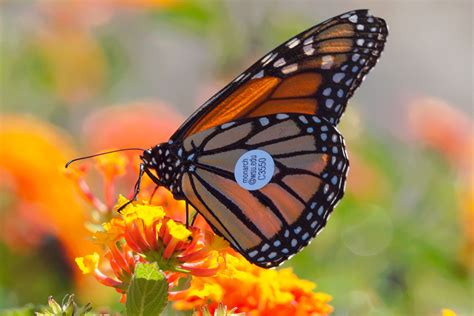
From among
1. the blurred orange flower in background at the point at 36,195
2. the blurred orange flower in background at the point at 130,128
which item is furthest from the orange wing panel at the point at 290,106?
the blurred orange flower in background at the point at 130,128

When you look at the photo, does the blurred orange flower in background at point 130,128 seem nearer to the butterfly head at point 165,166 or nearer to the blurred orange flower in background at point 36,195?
the blurred orange flower in background at point 36,195

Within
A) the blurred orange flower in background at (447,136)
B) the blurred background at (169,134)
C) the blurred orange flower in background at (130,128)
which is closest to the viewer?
the blurred background at (169,134)

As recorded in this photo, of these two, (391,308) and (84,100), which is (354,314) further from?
(84,100)

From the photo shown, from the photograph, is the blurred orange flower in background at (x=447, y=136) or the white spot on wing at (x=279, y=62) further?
the blurred orange flower in background at (x=447, y=136)

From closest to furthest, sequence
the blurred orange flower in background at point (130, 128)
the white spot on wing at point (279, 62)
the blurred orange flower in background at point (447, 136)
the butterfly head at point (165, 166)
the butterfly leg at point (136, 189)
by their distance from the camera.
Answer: the butterfly leg at point (136, 189) < the butterfly head at point (165, 166) < the white spot on wing at point (279, 62) < the blurred orange flower in background at point (130, 128) < the blurred orange flower in background at point (447, 136)

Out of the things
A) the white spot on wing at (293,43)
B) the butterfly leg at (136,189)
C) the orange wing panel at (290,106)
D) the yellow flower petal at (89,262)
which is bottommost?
the yellow flower petal at (89,262)

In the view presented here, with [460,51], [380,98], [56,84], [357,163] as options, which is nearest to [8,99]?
[56,84]

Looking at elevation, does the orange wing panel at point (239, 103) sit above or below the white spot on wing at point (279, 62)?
below

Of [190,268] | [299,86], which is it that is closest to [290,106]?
[299,86]
